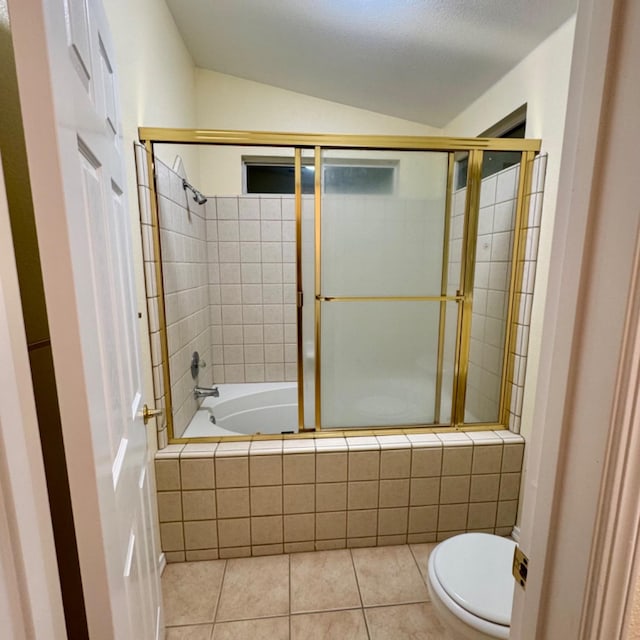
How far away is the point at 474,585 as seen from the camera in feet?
3.57

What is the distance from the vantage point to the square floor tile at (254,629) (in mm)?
1291

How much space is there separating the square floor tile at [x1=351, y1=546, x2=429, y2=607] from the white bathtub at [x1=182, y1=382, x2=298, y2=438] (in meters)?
0.87

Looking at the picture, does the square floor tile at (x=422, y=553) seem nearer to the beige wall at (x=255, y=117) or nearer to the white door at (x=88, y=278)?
the white door at (x=88, y=278)

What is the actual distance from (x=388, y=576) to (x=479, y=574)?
567 mm

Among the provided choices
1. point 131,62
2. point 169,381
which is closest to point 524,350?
point 169,381

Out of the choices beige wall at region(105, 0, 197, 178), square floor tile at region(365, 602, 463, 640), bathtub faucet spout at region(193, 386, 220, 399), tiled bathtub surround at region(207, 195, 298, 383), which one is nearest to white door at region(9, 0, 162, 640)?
beige wall at region(105, 0, 197, 178)

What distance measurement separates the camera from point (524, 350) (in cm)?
166

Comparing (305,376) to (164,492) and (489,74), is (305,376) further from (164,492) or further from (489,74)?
(489,74)

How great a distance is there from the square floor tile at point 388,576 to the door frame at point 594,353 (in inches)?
47.3

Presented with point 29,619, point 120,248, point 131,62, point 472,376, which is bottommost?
point 472,376

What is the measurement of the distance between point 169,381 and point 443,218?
61.4 inches

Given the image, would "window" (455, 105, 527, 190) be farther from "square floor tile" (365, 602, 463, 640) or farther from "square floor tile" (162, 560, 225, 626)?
"square floor tile" (162, 560, 225, 626)

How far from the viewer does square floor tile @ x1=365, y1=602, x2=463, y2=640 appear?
1.30 m

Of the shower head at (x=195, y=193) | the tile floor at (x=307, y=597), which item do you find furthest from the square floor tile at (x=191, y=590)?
the shower head at (x=195, y=193)
